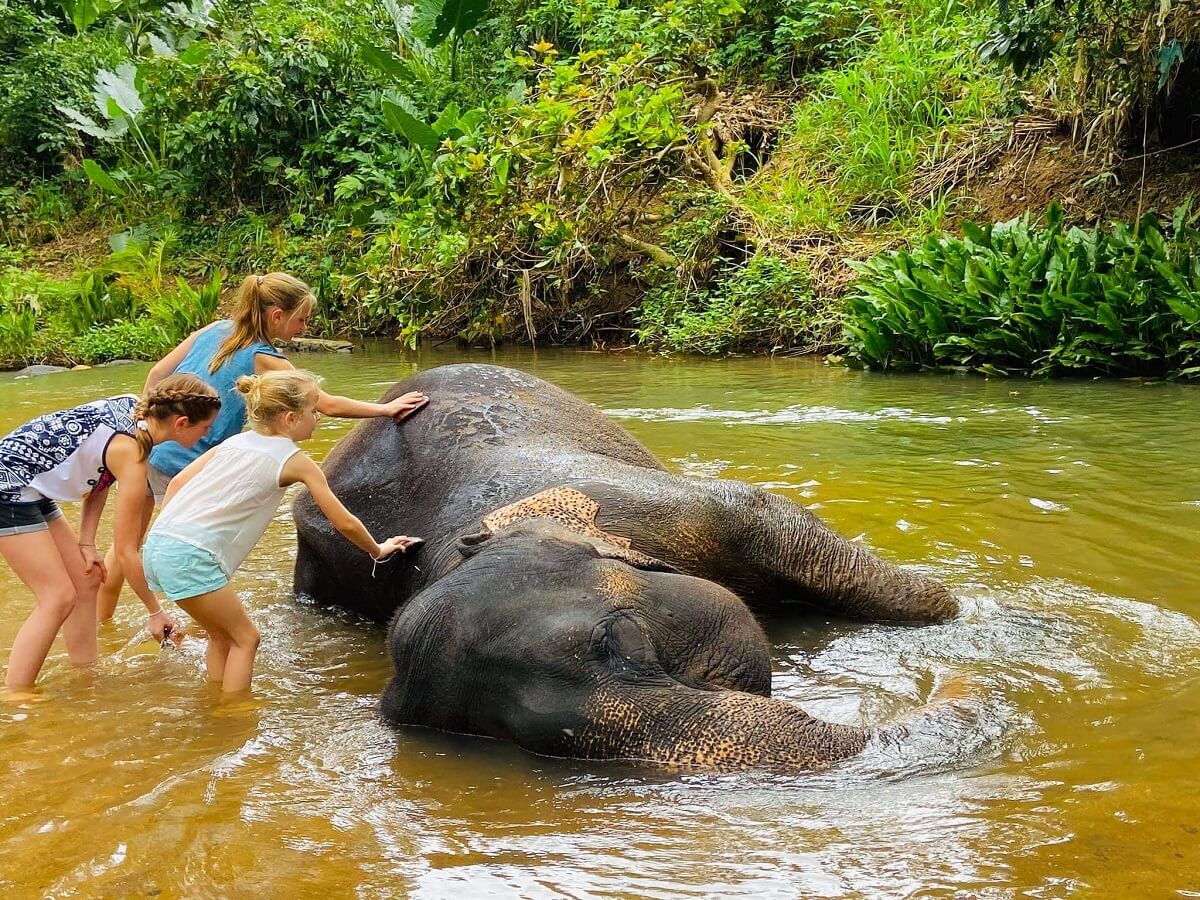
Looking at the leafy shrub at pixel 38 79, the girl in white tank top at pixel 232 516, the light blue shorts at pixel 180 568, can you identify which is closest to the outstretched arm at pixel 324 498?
the girl in white tank top at pixel 232 516

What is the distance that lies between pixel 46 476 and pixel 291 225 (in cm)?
1742

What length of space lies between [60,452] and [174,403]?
49cm

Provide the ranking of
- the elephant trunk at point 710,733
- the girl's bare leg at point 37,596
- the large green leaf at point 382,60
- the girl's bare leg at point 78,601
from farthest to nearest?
the large green leaf at point 382,60 < the girl's bare leg at point 78,601 < the girl's bare leg at point 37,596 < the elephant trunk at point 710,733

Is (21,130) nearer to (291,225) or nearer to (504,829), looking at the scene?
(291,225)

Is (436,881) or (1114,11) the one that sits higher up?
(1114,11)

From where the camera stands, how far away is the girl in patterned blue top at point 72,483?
14.6 ft

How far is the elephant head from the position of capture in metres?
3.15

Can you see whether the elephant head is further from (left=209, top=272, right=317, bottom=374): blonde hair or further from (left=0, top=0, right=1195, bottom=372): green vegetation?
(left=0, top=0, right=1195, bottom=372): green vegetation

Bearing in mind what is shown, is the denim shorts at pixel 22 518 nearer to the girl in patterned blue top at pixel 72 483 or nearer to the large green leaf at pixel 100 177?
the girl in patterned blue top at pixel 72 483

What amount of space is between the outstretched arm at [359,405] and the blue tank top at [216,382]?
50mm

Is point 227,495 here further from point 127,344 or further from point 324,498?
point 127,344

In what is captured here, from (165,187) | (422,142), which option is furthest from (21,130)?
(422,142)

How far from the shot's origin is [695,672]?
343cm

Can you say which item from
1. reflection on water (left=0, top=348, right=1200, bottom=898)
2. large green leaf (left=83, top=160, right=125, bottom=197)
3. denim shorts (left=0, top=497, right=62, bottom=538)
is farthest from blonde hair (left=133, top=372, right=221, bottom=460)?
large green leaf (left=83, top=160, right=125, bottom=197)
